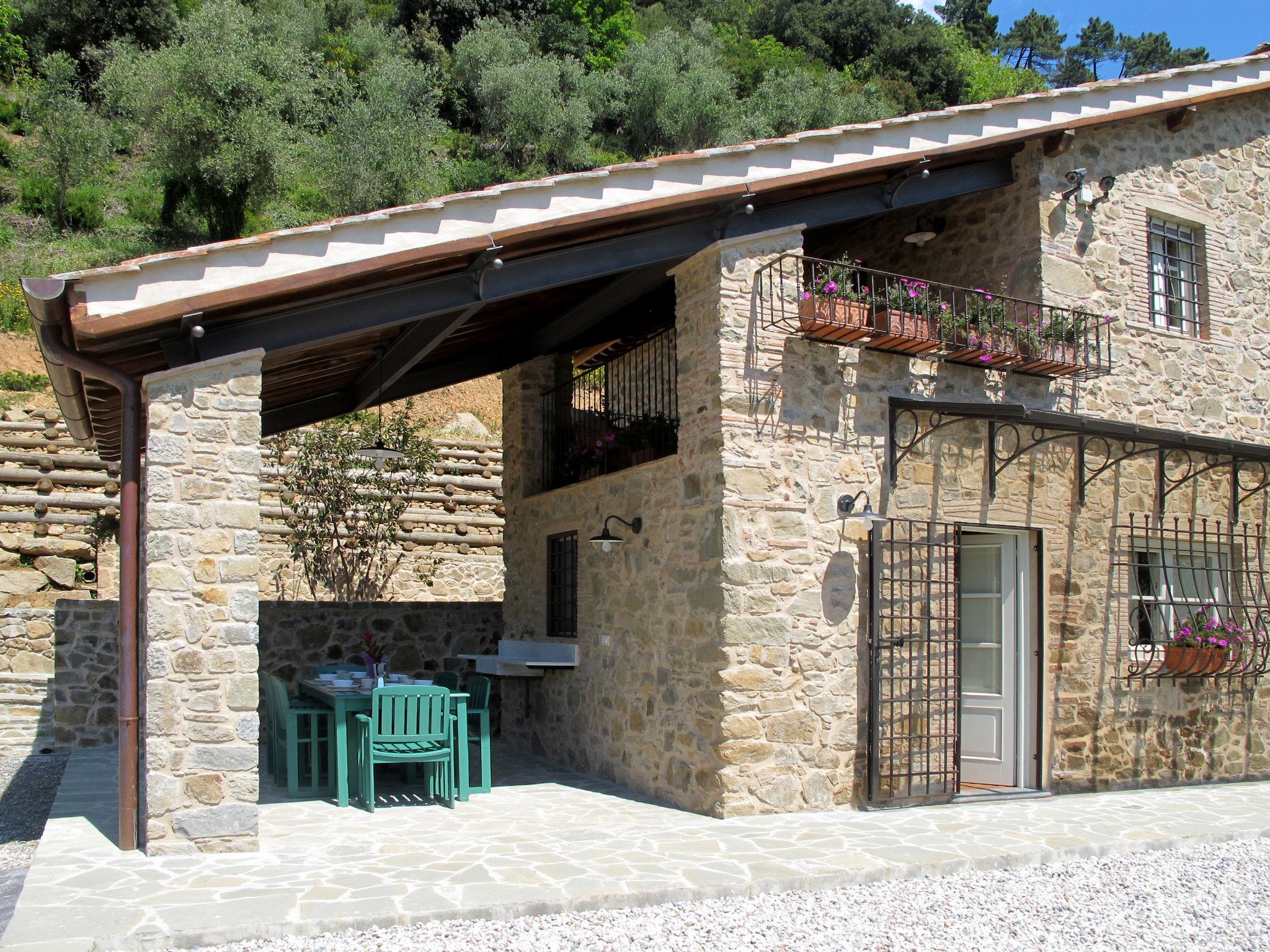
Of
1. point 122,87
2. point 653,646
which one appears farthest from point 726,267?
point 122,87

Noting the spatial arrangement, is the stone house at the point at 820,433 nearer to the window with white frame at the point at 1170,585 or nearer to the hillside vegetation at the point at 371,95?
the window with white frame at the point at 1170,585

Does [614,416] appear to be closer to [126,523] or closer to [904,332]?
[904,332]

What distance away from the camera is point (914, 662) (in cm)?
776

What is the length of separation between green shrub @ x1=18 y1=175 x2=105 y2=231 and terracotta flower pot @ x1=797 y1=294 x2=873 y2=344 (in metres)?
25.2

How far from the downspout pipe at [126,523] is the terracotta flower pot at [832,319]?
14.2 feet

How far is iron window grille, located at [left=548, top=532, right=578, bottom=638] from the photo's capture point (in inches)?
384

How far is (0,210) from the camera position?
2702cm

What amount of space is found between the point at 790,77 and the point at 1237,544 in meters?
29.3

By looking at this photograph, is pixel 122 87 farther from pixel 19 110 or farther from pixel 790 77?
pixel 790 77

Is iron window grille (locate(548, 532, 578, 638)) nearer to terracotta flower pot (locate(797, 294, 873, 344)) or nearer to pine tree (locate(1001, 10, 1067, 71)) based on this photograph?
terracotta flower pot (locate(797, 294, 873, 344))

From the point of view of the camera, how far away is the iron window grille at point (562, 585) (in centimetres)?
975

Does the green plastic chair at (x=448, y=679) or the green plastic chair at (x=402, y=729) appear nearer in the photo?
the green plastic chair at (x=402, y=729)

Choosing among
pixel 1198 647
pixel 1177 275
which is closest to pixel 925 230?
pixel 1177 275

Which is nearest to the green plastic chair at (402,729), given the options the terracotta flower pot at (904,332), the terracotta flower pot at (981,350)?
the terracotta flower pot at (904,332)
